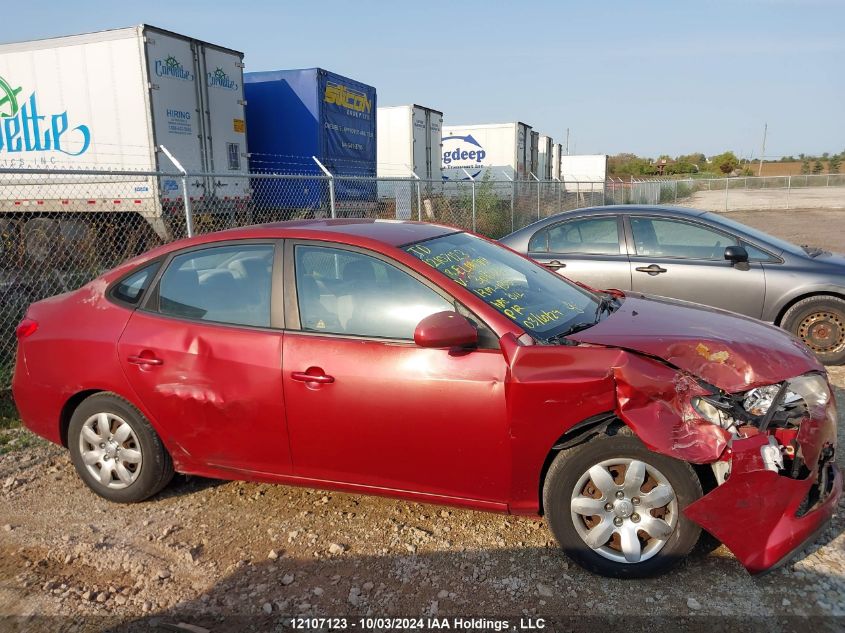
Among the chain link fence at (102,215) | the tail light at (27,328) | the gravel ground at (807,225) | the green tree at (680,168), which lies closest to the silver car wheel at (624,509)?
the tail light at (27,328)

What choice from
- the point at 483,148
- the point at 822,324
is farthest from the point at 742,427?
the point at 483,148

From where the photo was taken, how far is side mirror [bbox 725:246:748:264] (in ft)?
20.0

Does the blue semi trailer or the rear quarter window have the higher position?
the blue semi trailer

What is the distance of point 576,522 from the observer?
9.59 feet

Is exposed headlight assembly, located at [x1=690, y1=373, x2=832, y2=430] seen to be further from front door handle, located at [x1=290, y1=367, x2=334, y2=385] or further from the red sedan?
front door handle, located at [x1=290, y1=367, x2=334, y2=385]

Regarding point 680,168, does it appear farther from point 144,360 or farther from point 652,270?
point 144,360

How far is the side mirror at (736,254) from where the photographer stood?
240 inches

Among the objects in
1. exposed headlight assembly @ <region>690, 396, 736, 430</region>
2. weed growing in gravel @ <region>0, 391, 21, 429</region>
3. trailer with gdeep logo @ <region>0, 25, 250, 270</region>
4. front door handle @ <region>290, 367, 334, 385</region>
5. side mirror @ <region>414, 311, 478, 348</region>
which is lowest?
weed growing in gravel @ <region>0, 391, 21, 429</region>

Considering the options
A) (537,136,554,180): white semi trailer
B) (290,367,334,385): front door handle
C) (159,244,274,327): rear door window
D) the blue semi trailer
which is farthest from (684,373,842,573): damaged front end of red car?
(537,136,554,180): white semi trailer

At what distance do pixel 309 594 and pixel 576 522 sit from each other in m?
1.26

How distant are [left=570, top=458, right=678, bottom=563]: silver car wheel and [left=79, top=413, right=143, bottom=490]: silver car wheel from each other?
2.47 metres

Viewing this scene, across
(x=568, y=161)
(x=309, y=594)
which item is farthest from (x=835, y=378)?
(x=568, y=161)

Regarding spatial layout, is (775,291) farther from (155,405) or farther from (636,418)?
(155,405)

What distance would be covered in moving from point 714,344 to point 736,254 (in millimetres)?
3548
